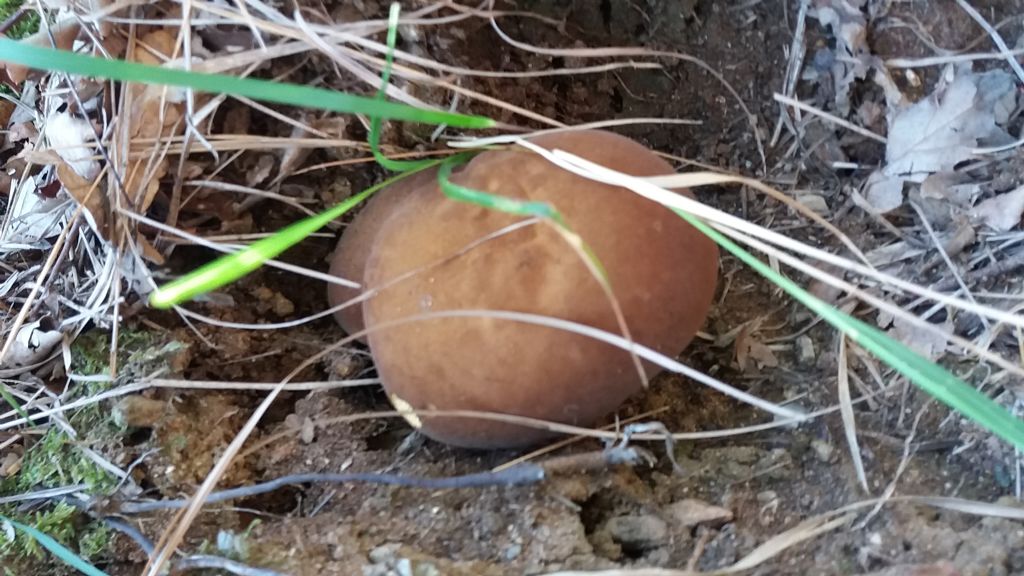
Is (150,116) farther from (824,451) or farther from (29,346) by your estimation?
(824,451)

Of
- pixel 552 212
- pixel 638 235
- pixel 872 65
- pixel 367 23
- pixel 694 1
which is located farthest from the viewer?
pixel 694 1

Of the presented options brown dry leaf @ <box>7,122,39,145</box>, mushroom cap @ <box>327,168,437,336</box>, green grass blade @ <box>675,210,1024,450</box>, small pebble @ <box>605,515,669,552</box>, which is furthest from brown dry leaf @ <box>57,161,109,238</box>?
green grass blade @ <box>675,210,1024,450</box>

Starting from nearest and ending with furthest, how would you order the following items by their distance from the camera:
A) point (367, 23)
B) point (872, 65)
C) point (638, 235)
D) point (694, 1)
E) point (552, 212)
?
point (552, 212) < point (638, 235) < point (367, 23) < point (872, 65) < point (694, 1)

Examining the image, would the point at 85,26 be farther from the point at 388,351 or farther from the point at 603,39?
the point at 603,39

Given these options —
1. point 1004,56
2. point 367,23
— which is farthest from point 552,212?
point 1004,56

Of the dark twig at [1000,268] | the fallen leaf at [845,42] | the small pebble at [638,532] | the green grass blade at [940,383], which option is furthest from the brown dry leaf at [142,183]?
the dark twig at [1000,268]

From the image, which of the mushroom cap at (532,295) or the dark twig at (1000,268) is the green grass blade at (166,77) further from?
the dark twig at (1000,268)
